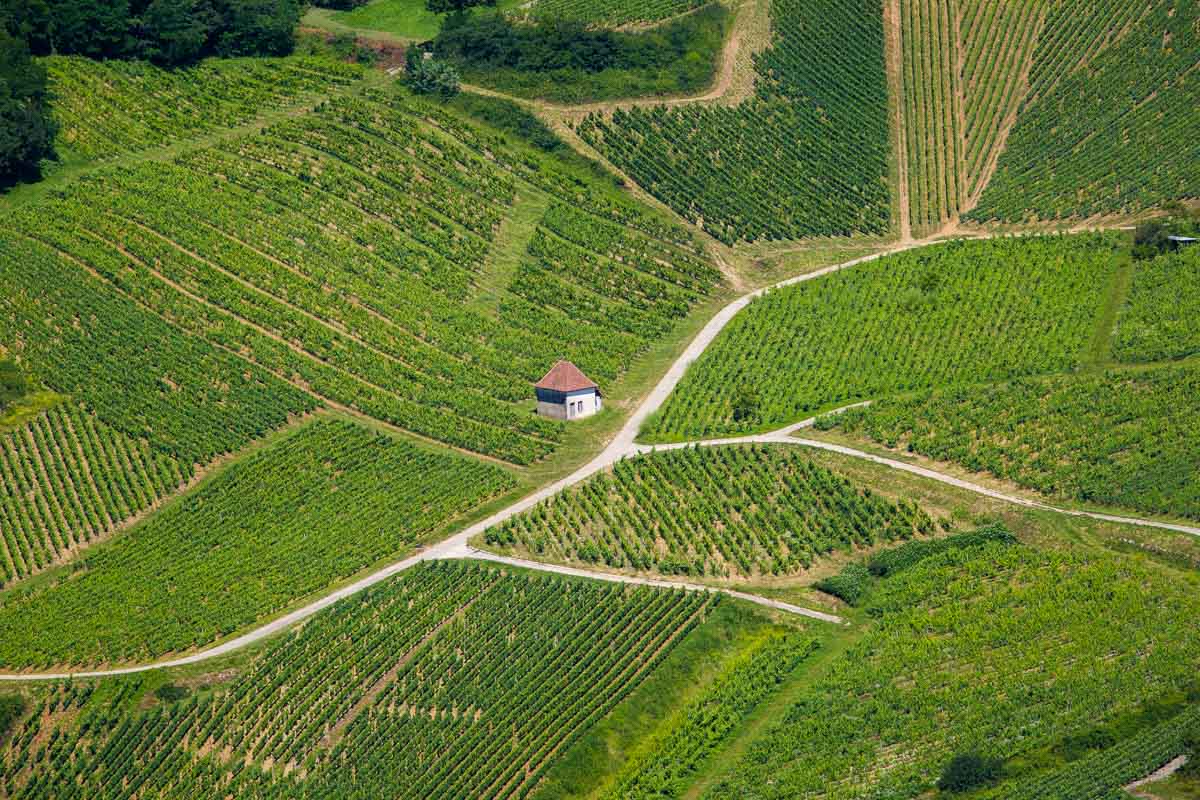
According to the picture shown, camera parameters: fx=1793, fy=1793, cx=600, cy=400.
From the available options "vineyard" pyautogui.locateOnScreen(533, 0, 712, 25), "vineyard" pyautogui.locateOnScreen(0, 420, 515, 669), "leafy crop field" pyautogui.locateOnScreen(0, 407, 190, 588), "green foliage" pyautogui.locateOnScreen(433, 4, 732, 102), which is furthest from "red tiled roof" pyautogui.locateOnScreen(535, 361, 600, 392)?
"vineyard" pyautogui.locateOnScreen(533, 0, 712, 25)

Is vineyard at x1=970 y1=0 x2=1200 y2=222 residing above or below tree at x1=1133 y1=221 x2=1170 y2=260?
above

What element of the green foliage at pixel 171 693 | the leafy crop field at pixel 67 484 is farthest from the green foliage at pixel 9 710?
the leafy crop field at pixel 67 484

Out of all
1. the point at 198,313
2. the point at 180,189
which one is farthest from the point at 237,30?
the point at 198,313

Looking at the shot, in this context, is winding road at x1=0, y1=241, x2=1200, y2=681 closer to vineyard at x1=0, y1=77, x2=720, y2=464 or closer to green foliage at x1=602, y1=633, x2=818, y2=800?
vineyard at x1=0, y1=77, x2=720, y2=464

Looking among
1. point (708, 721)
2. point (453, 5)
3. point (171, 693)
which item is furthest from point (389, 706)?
point (453, 5)

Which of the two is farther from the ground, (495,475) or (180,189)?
(180,189)

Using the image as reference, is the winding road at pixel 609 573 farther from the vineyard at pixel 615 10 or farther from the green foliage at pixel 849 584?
the vineyard at pixel 615 10

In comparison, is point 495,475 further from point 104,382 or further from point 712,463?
point 104,382
